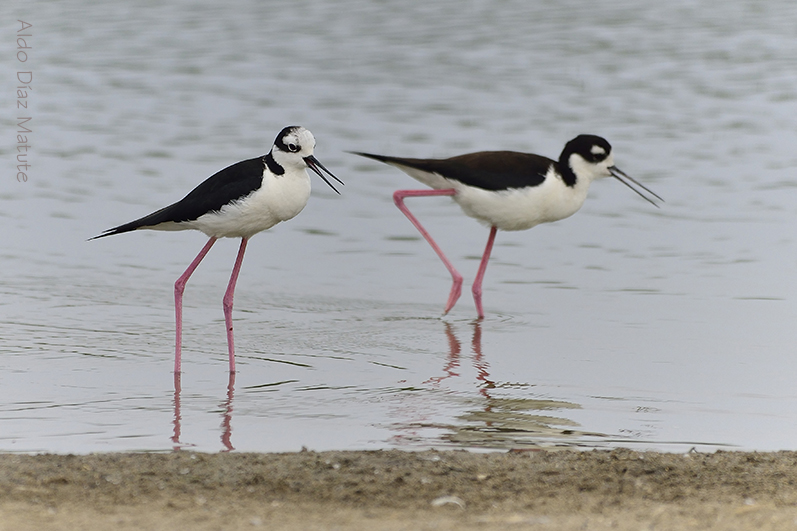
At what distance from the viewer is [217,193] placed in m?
6.38

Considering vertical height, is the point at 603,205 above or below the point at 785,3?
below

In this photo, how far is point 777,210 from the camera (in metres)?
11.2

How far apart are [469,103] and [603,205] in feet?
18.6

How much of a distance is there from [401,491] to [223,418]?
156cm

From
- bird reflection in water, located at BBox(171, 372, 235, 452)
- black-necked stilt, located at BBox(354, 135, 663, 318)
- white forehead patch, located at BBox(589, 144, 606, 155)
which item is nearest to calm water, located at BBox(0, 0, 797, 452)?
bird reflection in water, located at BBox(171, 372, 235, 452)

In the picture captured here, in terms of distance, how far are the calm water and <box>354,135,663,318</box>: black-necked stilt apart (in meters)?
0.62

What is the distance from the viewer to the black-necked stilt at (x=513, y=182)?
27.7 ft

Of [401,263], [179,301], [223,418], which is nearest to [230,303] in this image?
[179,301]

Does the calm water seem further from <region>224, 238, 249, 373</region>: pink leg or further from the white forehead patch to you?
the white forehead patch

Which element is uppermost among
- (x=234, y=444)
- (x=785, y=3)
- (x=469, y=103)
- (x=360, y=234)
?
(x=785, y=3)

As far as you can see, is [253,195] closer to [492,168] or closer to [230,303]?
[230,303]

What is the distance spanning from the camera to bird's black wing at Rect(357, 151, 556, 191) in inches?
332

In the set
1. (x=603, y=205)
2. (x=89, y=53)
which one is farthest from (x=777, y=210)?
(x=89, y=53)

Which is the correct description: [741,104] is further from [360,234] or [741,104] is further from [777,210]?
[360,234]
